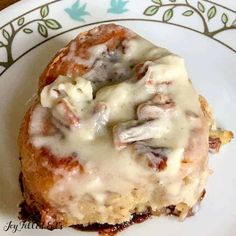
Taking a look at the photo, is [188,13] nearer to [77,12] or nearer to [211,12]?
[211,12]

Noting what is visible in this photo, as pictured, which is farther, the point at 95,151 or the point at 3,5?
the point at 3,5

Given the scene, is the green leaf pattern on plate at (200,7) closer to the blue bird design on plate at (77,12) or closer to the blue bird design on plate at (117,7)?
the blue bird design on plate at (117,7)

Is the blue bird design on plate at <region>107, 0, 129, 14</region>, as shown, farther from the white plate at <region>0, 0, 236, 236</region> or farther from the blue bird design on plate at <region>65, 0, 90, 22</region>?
the blue bird design on plate at <region>65, 0, 90, 22</region>

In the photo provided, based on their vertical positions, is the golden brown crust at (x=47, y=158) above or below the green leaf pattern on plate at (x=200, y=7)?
above

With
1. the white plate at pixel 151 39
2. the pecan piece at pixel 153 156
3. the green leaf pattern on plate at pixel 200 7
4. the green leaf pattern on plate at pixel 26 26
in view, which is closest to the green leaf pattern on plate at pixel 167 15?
the white plate at pixel 151 39

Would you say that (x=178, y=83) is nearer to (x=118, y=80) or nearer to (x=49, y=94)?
(x=118, y=80)

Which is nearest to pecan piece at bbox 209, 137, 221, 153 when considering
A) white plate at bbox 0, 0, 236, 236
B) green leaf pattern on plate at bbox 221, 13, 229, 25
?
white plate at bbox 0, 0, 236, 236

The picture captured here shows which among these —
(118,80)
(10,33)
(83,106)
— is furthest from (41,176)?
(10,33)
